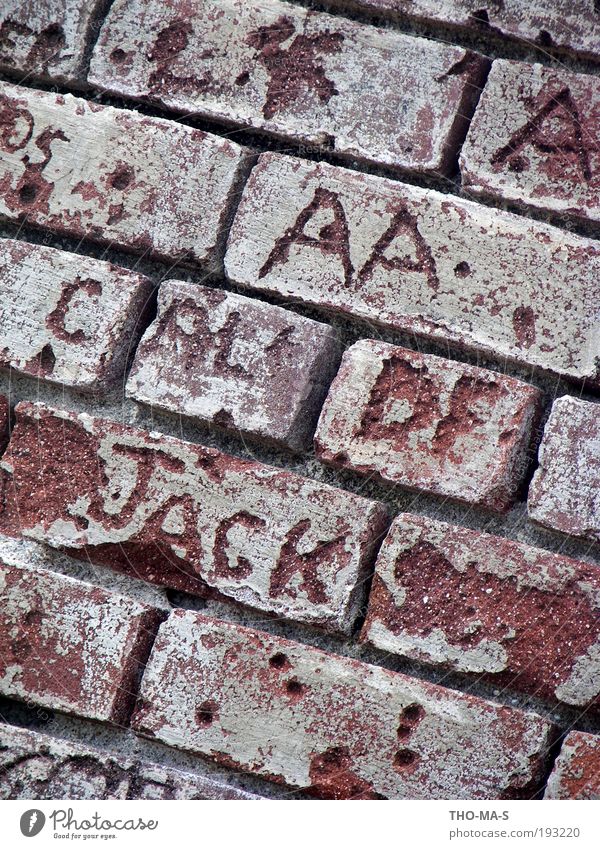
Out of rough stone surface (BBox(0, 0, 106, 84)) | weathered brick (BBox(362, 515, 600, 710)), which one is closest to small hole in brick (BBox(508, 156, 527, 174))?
weathered brick (BBox(362, 515, 600, 710))

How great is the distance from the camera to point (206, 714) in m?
0.81

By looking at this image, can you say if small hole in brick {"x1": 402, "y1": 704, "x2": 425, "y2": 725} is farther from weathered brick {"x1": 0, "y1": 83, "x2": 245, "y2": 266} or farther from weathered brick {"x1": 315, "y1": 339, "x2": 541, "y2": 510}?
weathered brick {"x1": 0, "y1": 83, "x2": 245, "y2": 266}

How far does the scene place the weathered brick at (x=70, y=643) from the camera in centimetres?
83

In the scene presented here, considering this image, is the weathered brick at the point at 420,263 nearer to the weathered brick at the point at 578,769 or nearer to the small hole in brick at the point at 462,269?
the small hole in brick at the point at 462,269

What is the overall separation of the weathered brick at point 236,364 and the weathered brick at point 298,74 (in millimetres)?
172

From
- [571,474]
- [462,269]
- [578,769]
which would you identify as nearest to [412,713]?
[578,769]

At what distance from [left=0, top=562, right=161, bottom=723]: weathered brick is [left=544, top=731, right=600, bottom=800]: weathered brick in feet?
1.23

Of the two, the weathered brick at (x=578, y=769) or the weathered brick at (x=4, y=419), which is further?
the weathered brick at (x=4, y=419)

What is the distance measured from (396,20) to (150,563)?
0.56 m

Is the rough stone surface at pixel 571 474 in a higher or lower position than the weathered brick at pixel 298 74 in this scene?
lower

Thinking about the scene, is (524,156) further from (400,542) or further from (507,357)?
(400,542)

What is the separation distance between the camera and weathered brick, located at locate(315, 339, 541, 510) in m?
0.79

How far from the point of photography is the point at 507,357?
797 mm
